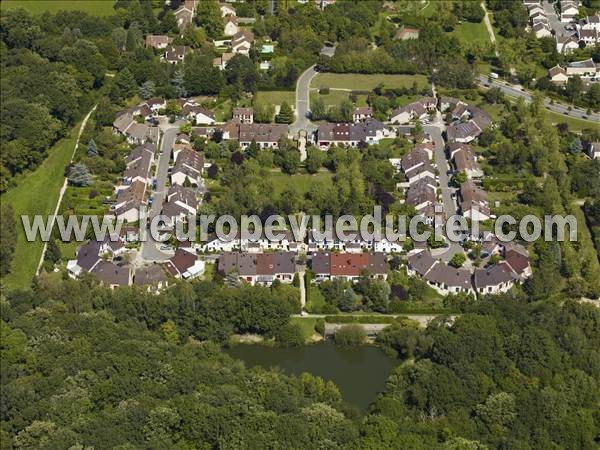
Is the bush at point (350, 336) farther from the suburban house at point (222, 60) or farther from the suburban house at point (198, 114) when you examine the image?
the suburban house at point (222, 60)

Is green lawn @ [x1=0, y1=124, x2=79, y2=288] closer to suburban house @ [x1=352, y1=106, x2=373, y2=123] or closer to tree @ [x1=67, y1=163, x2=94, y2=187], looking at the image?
tree @ [x1=67, y1=163, x2=94, y2=187]

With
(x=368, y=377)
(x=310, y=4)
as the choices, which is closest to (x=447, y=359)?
(x=368, y=377)

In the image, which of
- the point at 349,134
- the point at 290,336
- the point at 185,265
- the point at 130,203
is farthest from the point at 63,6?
the point at 290,336

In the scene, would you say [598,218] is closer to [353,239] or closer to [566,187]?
[566,187]

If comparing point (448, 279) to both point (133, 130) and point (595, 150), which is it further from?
point (133, 130)

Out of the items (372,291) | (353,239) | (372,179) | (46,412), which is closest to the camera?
(46,412)

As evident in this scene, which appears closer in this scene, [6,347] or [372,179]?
[6,347]

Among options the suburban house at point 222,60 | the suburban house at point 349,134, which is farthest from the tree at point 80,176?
the suburban house at point 222,60

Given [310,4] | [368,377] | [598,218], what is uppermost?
[310,4]
